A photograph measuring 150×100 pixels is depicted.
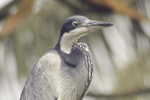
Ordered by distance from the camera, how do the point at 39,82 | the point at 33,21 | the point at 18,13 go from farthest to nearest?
→ the point at 33,21 < the point at 18,13 < the point at 39,82

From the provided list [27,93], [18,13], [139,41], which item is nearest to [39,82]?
[27,93]

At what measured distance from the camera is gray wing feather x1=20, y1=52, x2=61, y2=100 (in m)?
4.35

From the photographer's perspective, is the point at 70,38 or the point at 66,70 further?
the point at 70,38

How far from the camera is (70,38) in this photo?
4473mm

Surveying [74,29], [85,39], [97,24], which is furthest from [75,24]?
[85,39]

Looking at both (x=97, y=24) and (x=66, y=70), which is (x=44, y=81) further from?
(x=97, y=24)

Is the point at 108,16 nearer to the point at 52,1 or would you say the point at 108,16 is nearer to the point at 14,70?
the point at 52,1

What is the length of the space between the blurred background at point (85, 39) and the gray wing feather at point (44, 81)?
2.36 meters

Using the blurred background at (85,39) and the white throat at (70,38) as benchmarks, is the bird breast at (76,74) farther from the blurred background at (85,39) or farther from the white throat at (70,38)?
the blurred background at (85,39)

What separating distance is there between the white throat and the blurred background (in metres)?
2.30

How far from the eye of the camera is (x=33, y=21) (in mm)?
7262

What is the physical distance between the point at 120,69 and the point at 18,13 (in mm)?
1522

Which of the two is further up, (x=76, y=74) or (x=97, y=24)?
(x=97, y=24)

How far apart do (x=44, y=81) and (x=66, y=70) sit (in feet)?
0.70
